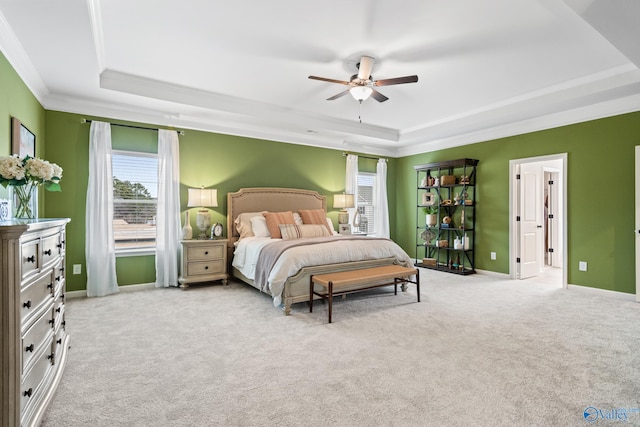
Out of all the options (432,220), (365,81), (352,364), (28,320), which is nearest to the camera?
(28,320)

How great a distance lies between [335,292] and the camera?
396 centimetres

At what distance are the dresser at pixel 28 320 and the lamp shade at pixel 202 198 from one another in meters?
2.74

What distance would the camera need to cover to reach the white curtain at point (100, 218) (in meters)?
4.43

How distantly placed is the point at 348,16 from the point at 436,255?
17.2ft

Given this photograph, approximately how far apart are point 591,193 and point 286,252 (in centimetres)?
432

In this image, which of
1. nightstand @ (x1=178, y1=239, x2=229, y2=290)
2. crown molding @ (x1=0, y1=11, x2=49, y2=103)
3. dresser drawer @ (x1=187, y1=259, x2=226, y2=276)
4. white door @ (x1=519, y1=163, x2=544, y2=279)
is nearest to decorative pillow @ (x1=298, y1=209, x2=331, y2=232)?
nightstand @ (x1=178, y1=239, x2=229, y2=290)

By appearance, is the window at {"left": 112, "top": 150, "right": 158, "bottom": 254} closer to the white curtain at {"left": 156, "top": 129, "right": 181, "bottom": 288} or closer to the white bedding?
the white curtain at {"left": 156, "top": 129, "right": 181, "bottom": 288}

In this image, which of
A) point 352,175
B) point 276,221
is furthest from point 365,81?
point 352,175

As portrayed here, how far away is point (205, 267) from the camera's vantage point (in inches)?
196

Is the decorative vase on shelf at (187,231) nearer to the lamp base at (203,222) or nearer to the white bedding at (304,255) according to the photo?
the lamp base at (203,222)

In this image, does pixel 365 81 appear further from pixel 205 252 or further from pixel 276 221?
pixel 205 252

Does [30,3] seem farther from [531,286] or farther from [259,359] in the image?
[531,286]

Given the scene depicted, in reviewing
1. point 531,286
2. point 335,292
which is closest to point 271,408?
point 335,292

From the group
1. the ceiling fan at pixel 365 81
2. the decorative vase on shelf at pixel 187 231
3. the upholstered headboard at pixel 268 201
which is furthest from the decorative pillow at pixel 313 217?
the ceiling fan at pixel 365 81
